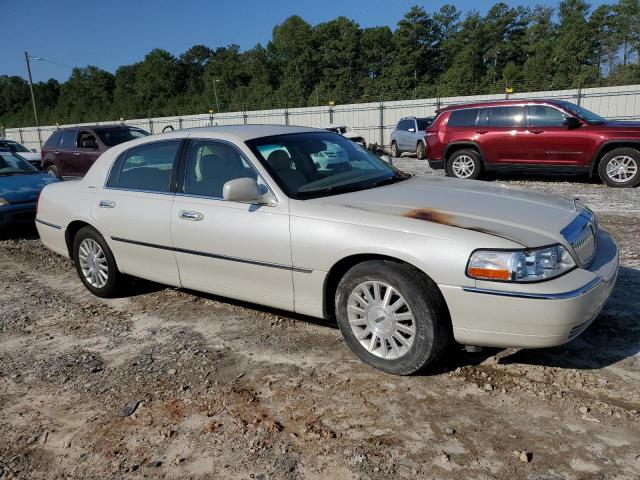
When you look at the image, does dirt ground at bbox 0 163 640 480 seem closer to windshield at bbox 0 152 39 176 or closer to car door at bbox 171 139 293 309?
car door at bbox 171 139 293 309

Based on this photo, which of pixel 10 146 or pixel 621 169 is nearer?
pixel 621 169

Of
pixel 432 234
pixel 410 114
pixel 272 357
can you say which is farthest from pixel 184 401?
pixel 410 114

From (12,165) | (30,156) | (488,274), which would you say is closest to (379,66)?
(30,156)

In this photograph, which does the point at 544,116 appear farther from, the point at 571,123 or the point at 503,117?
the point at 503,117

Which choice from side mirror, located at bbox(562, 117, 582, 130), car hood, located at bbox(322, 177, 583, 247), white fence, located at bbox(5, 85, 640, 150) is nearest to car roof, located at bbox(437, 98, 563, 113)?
side mirror, located at bbox(562, 117, 582, 130)

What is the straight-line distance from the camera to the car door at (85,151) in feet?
42.5

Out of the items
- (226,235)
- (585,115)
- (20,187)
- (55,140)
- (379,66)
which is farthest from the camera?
(379,66)

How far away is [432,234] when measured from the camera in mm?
3141

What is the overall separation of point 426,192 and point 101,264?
314 centimetres

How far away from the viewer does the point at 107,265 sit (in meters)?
5.09

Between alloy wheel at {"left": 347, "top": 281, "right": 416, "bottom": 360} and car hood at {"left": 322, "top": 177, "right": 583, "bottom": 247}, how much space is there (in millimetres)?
493

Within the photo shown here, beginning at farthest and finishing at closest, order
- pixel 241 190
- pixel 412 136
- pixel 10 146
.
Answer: pixel 412 136, pixel 10 146, pixel 241 190

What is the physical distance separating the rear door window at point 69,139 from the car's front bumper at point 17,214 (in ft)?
18.4

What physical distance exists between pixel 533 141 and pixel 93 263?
8.95 meters
